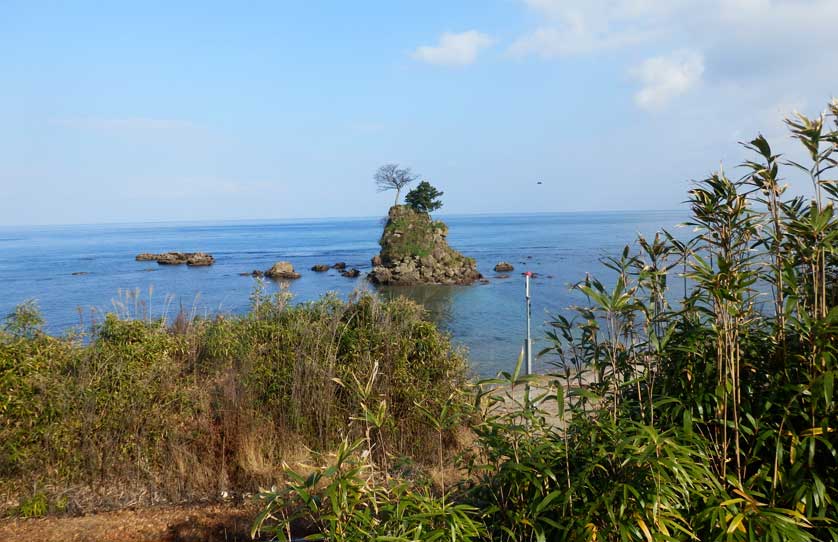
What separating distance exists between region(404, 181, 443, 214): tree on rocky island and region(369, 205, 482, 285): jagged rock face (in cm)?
273

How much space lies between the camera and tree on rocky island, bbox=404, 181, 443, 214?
47.2 m

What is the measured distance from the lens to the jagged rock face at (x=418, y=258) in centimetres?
3884

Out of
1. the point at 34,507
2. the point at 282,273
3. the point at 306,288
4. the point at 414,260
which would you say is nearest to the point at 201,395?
the point at 34,507

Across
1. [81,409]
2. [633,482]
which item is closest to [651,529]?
[633,482]

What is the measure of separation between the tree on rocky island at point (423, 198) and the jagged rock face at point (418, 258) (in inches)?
107

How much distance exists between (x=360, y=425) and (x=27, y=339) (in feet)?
10.9

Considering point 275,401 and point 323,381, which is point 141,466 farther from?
point 323,381

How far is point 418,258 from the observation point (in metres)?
40.3

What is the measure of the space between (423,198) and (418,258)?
27.8ft

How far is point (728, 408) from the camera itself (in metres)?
3.18

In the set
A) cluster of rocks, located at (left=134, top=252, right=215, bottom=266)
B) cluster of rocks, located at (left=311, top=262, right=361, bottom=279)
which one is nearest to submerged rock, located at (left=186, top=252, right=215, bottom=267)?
cluster of rocks, located at (left=134, top=252, right=215, bottom=266)

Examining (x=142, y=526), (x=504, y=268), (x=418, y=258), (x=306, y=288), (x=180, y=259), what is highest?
(x=418, y=258)

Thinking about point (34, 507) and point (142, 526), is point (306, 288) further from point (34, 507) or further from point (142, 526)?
point (142, 526)

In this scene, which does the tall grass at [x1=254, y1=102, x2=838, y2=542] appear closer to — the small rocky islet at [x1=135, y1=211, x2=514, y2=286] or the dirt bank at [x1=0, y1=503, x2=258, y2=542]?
the dirt bank at [x1=0, y1=503, x2=258, y2=542]
